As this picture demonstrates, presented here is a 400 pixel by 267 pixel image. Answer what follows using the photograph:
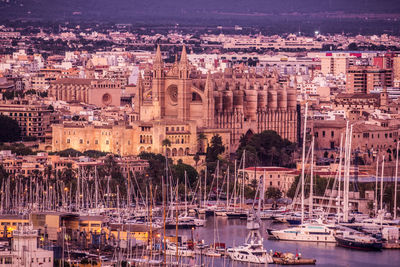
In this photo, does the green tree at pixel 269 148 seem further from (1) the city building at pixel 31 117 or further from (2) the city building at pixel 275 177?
(1) the city building at pixel 31 117

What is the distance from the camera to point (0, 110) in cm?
10825

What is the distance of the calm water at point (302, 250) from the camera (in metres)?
64.8

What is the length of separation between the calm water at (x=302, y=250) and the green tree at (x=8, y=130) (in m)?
30.3

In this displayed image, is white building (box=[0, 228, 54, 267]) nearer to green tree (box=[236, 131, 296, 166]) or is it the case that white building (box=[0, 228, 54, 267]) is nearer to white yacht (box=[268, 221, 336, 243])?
white yacht (box=[268, 221, 336, 243])

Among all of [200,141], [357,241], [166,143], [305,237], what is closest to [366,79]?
[200,141]

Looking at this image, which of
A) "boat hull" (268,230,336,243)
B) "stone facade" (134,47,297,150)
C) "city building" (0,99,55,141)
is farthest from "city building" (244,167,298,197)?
"city building" (0,99,55,141)

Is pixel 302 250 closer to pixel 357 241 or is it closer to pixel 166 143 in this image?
pixel 357 241

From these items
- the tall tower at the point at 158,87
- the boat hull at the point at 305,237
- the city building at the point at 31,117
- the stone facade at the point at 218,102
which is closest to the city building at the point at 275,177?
the stone facade at the point at 218,102

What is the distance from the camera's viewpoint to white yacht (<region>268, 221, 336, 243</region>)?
70688mm

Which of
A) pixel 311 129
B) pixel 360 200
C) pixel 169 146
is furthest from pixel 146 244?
pixel 311 129

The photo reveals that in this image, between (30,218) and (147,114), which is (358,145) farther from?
(30,218)

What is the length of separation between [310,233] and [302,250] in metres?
3.02

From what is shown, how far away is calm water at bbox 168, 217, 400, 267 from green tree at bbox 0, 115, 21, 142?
30.3 meters

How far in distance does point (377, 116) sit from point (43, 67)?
6034 centimetres
